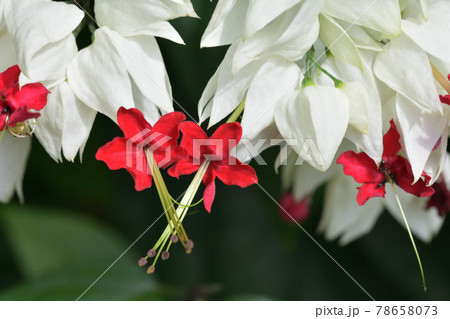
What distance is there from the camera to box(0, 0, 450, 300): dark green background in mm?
761

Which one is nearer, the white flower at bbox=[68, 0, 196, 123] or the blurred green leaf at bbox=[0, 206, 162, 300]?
the white flower at bbox=[68, 0, 196, 123]

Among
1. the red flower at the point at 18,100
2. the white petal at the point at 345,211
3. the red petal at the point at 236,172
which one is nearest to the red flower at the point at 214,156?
the red petal at the point at 236,172

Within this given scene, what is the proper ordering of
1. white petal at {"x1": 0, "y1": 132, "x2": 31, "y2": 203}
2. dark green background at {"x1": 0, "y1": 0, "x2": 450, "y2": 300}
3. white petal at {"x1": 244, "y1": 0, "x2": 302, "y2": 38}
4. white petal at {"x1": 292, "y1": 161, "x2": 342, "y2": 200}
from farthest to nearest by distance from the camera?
dark green background at {"x1": 0, "y1": 0, "x2": 450, "y2": 300}, white petal at {"x1": 292, "y1": 161, "x2": 342, "y2": 200}, white petal at {"x1": 0, "y1": 132, "x2": 31, "y2": 203}, white petal at {"x1": 244, "y1": 0, "x2": 302, "y2": 38}

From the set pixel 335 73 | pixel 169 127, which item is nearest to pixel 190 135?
pixel 169 127

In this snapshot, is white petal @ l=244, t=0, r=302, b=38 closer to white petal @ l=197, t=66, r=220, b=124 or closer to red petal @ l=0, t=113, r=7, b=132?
white petal @ l=197, t=66, r=220, b=124

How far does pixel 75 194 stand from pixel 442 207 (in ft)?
1.56

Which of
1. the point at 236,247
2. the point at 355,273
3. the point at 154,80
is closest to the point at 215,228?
the point at 236,247

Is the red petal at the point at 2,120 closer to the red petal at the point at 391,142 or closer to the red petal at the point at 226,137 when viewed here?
the red petal at the point at 226,137

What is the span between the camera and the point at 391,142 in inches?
17.4

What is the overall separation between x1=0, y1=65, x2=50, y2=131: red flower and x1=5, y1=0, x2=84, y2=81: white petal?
0.4 inches

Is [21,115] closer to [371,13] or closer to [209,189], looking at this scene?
[209,189]

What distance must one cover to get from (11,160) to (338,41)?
0.94 feet

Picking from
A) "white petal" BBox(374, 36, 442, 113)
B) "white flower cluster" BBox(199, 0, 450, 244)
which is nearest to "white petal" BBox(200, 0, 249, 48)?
"white flower cluster" BBox(199, 0, 450, 244)

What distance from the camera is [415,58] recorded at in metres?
0.43
